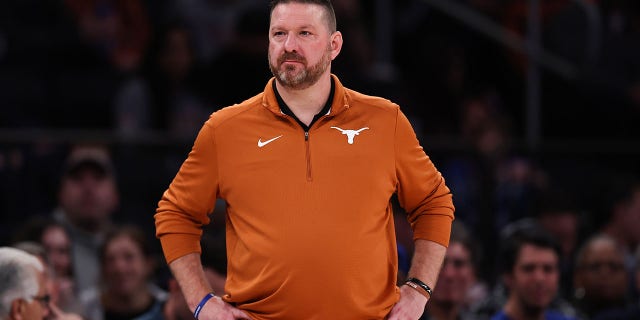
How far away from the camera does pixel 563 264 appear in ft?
26.9

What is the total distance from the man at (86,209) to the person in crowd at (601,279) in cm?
290

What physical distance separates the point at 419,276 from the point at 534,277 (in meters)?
2.57

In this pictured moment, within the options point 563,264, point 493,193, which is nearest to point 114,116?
point 493,193

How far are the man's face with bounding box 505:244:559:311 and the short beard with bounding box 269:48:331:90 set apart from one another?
9.48 feet

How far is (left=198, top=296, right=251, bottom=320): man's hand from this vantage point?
3.92 m

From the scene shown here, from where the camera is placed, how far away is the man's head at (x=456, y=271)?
674cm

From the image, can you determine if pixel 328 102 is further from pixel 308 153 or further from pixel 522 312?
pixel 522 312

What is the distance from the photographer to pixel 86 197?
7.69 meters

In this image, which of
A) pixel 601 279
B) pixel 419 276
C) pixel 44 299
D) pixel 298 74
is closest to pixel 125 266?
pixel 44 299

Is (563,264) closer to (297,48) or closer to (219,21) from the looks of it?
(219,21)

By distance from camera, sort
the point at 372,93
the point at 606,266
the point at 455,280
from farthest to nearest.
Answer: the point at 372,93, the point at 606,266, the point at 455,280

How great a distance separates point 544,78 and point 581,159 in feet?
2.43

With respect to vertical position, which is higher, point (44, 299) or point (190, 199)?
point (190, 199)

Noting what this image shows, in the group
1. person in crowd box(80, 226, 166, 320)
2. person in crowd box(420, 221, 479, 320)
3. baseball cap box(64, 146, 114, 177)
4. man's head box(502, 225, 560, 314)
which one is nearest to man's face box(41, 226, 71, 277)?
person in crowd box(80, 226, 166, 320)
